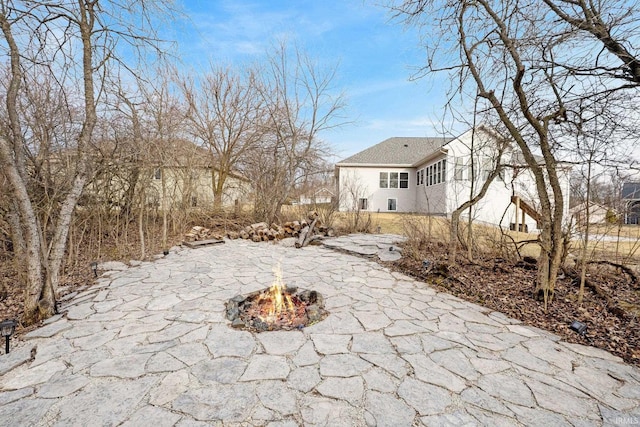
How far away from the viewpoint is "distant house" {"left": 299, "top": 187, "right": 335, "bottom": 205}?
876 centimetres

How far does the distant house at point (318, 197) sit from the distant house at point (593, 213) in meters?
5.91

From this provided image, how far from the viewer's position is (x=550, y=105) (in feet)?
10.4

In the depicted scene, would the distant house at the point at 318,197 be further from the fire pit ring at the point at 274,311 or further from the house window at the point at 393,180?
the house window at the point at 393,180

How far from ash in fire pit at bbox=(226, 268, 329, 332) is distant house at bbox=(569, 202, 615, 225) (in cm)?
333

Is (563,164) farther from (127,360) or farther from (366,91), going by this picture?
(366,91)

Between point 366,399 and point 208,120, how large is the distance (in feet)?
35.2

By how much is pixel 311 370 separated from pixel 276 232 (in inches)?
224

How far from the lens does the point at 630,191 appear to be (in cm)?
317

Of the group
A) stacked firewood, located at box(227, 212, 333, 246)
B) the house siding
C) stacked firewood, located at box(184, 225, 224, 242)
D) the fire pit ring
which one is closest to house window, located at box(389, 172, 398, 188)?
the house siding

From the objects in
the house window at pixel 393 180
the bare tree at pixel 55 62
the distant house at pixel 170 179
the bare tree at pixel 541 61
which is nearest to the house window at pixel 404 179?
the house window at pixel 393 180

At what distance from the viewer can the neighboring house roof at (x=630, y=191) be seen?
122 inches

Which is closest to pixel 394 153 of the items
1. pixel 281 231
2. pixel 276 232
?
pixel 281 231

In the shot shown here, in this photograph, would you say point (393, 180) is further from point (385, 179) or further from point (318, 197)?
point (318, 197)

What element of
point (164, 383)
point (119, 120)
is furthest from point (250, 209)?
point (164, 383)
